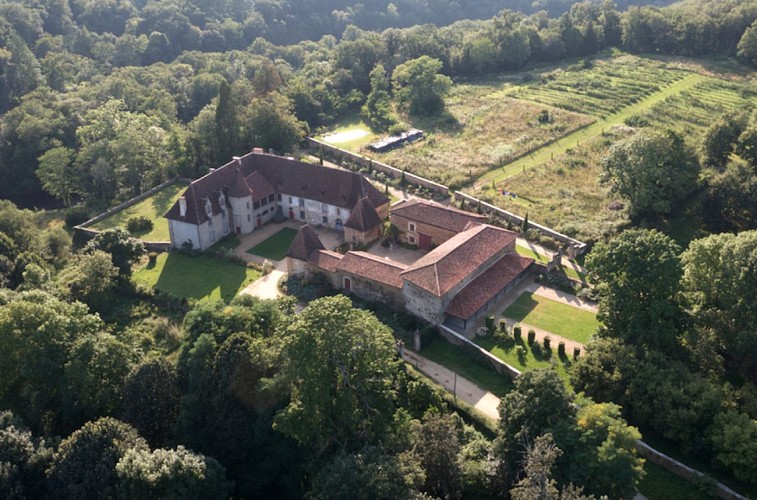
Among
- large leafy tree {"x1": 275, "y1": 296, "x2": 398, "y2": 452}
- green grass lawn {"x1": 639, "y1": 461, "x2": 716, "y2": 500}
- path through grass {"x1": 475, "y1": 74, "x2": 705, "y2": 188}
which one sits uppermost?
large leafy tree {"x1": 275, "y1": 296, "x2": 398, "y2": 452}

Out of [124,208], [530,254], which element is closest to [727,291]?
[530,254]

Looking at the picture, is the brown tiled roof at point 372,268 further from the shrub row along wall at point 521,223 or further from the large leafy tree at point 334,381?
the shrub row along wall at point 521,223

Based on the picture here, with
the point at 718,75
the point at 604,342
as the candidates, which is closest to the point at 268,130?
the point at 604,342

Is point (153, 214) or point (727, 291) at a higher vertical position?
point (727, 291)

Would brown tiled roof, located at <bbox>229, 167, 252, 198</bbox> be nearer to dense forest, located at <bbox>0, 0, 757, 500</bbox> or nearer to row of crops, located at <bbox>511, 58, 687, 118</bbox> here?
dense forest, located at <bbox>0, 0, 757, 500</bbox>

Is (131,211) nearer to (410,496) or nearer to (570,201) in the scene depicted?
(570,201)

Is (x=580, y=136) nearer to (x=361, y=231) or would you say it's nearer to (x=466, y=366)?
(x=361, y=231)

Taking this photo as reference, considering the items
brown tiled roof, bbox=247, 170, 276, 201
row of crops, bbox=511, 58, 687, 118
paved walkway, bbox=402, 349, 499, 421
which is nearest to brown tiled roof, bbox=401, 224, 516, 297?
paved walkway, bbox=402, 349, 499, 421

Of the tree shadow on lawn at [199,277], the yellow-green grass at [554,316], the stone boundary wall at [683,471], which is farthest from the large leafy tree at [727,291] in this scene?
the tree shadow on lawn at [199,277]
